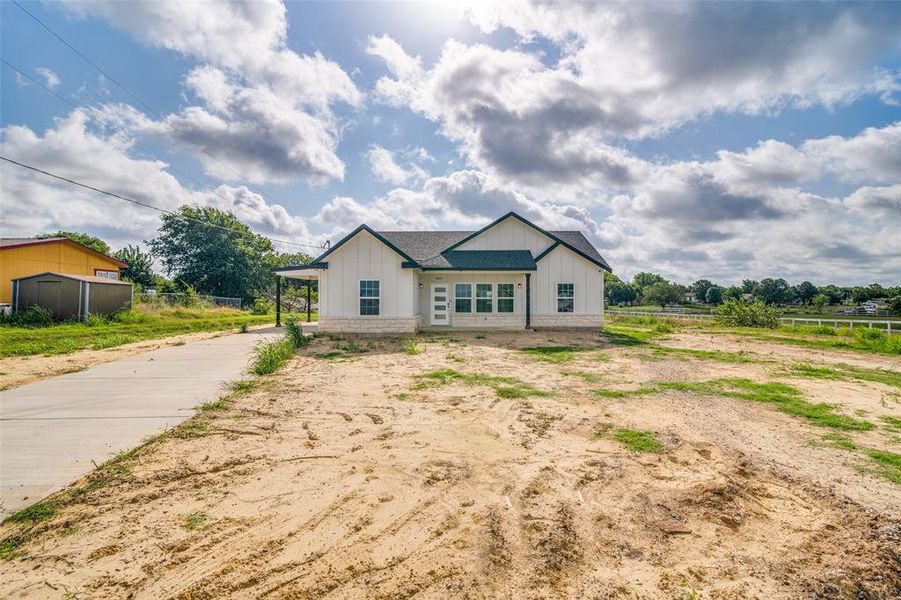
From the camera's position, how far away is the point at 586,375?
9.20 metres

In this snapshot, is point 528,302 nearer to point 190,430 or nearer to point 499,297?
point 499,297

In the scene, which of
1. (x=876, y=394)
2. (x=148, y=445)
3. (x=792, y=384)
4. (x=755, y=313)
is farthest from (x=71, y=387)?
(x=755, y=313)

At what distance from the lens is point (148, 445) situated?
15.6 feet

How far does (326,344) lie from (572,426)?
410 inches

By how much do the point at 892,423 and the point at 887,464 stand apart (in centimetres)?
221

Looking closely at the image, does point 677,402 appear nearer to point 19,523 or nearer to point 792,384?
point 792,384

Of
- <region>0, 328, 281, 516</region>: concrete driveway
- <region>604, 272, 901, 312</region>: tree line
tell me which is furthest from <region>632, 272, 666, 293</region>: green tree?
<region>0, 328, 281, 516</region>: concrete driveway

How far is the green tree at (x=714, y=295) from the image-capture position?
89787 mm

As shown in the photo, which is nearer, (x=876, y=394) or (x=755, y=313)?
(x=876, y=394)

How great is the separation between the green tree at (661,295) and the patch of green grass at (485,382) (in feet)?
294

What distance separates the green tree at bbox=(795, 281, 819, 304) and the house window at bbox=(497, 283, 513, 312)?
4488 inches

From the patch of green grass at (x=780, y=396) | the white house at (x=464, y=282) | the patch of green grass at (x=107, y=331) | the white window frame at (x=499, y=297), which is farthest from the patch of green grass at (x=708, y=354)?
the patch of green grass at (x=107, y=331)

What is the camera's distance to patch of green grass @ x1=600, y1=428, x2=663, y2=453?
4816 mm

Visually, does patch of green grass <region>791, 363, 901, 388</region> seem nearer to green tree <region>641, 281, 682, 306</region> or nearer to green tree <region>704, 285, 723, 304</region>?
green tree <region>641, 281, 682, 306</region>
